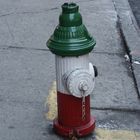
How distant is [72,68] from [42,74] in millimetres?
1700

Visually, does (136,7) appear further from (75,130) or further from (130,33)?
(75,130)

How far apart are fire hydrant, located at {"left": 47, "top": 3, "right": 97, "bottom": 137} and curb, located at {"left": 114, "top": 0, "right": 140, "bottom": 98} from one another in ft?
4.20

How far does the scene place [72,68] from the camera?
3.97 m

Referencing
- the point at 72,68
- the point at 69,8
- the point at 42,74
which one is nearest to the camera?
the point at 69,8

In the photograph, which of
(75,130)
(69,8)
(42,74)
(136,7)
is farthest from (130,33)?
(69,8)

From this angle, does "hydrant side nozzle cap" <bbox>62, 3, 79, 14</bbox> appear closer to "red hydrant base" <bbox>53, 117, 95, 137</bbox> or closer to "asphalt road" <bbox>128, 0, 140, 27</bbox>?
"red hydrant base" <bbox>53, 117, 95, 137</bbox>

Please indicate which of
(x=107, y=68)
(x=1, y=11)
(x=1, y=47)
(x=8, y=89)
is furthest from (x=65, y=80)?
(x=1, y=11)

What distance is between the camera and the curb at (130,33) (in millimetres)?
5957

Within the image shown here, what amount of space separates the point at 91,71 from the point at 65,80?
0.25 m

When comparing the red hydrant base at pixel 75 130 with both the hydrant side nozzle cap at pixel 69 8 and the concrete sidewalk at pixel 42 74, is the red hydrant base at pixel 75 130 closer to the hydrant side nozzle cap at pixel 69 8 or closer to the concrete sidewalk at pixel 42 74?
the concrete sidewalk at pixel 42 74

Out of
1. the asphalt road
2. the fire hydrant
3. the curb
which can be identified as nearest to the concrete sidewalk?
the curb

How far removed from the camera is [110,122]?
4555 millimetres

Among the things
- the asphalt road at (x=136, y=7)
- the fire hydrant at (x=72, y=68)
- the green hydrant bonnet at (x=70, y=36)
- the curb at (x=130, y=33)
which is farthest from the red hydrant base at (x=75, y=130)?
the asphalt road at (x=136, y=7)

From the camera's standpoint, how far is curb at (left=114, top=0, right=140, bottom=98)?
235 inches
